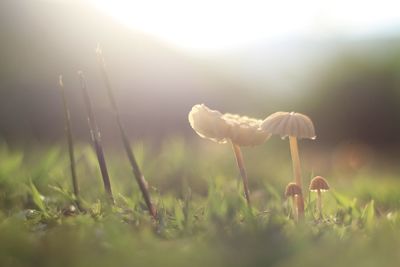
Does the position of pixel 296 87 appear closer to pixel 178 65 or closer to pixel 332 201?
pixel 178 65

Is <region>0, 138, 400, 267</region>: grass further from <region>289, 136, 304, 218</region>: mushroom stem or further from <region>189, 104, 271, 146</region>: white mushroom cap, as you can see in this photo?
<region>189, 104, 271, 146</region>: white mushroom cap

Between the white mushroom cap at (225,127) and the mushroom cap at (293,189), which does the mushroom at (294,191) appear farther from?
the white mushroom cap at (225,127)

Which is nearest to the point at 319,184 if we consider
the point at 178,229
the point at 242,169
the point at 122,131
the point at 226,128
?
the point at 242,169

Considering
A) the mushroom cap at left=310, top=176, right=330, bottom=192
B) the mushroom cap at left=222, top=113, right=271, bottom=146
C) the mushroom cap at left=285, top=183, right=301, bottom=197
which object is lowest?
the mushroom cap at left=310, top=176, right=330, bottom=192

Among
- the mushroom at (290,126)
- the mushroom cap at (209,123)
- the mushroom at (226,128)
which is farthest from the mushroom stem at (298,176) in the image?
the mushroom cap at (209,123)

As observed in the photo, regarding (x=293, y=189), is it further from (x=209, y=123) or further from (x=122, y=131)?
(x=122, y=131)

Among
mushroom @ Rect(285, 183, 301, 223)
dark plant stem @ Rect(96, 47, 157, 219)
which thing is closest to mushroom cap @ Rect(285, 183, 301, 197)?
mushroom @ Rect(285, 183, 301, 223)
